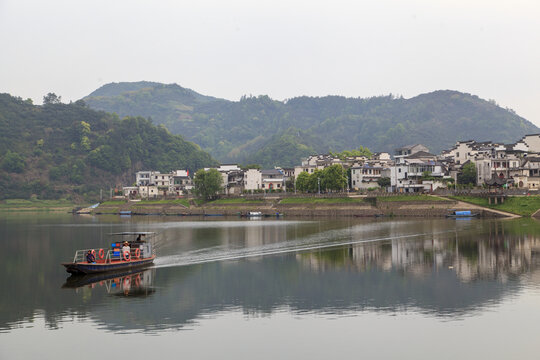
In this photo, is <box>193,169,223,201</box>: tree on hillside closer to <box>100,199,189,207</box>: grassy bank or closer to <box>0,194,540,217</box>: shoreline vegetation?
<box>0,194,540,217</box>: shoreline vegetation

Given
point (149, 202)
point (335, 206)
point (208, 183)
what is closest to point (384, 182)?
point (335, 206)

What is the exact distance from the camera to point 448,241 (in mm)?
48812

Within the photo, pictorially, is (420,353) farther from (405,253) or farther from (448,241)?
(448,241)

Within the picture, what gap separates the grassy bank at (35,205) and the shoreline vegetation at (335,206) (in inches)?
901

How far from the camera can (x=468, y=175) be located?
92875 mm

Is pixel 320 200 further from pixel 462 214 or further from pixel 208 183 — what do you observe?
pixel 208 183

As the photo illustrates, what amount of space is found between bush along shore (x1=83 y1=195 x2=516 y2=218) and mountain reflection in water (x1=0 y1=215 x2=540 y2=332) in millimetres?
25498

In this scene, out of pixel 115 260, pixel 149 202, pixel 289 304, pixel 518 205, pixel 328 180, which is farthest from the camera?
pixel 149 202

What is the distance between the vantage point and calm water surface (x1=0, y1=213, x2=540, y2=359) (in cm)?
2062

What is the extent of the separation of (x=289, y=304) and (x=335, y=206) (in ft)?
219

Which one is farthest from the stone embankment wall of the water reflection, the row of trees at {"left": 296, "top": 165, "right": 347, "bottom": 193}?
the water reflection

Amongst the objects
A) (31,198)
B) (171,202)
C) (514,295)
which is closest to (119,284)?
(514,295)

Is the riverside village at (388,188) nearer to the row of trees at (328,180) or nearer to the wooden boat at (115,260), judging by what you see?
the row of trees at (328,180)

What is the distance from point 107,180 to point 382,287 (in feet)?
574
